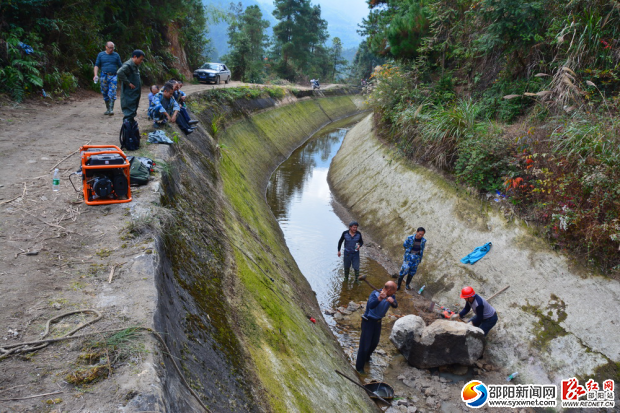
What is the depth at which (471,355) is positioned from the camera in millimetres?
7125

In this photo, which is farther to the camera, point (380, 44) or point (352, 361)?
point (380, 44)

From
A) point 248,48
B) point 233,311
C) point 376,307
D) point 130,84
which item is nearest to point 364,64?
point 248,48

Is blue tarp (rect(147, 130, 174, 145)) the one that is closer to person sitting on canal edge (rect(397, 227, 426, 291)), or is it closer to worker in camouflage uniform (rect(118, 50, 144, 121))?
worker in camouflage uniform (rect(118, 50, 144, 121))

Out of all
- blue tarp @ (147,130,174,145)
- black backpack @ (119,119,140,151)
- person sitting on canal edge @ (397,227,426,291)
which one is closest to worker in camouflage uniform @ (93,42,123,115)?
blue tarp @ (147,130,174,145)

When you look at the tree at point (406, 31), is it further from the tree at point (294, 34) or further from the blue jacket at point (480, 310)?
the tree at point (294, 34)

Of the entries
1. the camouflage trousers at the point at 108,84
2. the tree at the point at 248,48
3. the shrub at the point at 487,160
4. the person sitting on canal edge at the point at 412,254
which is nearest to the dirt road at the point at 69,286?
the camouflage trousers at the point at 108,84

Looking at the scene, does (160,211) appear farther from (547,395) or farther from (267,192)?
(267,192)

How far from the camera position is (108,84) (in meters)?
10.5

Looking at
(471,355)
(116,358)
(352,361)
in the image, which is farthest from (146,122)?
(471,355)

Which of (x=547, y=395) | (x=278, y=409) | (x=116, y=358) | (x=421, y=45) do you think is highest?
(x=421, y=45)

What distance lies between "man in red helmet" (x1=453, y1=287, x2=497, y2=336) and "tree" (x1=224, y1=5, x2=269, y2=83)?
33.2 meters

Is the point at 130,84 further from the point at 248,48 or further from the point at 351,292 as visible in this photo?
the point at 248,48

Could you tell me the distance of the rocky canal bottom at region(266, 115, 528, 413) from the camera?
6867mm

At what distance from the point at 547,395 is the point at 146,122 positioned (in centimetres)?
1110
